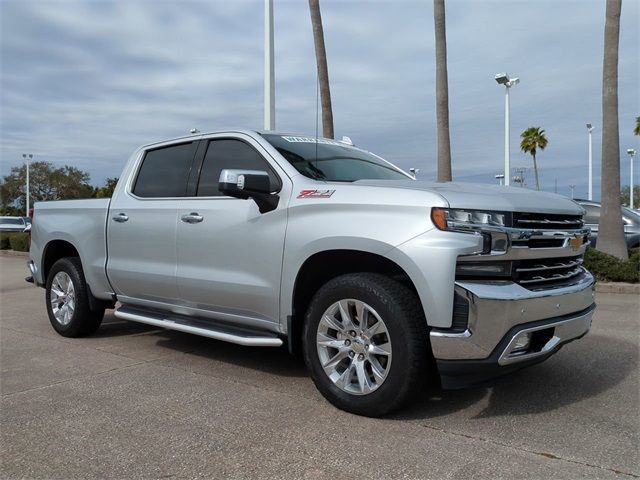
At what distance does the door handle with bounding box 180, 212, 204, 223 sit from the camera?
4.65 m

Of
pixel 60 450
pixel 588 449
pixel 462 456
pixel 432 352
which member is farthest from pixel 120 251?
pixel 588 449

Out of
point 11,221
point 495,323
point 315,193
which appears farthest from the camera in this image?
point 11,221

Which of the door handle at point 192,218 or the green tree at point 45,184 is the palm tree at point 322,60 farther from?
the green tree at point 45,184

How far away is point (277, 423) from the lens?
11.8ft

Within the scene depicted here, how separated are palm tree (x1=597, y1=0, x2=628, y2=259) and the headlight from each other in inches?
336

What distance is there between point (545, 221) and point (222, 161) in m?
2.56

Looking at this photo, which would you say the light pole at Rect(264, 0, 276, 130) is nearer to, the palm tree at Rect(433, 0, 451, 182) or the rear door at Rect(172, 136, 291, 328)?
the palm tree at Rect(433, 0, 451, 182)

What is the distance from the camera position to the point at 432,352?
Answer: 11.2ft

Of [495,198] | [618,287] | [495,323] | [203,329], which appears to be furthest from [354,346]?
[618,287]

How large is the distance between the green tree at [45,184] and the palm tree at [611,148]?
182 feet

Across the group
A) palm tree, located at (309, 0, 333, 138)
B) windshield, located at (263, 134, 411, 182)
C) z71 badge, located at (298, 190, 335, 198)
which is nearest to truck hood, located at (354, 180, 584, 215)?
z71 badge, located at (298, 190, 335, 198)

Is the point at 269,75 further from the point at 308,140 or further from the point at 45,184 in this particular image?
the point at 45,184

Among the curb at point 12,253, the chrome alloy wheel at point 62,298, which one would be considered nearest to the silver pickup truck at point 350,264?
the chrome alloy wheel at point 62,298

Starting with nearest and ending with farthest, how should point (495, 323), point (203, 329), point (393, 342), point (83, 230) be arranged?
point (495, 323), point (393, 342), point (203, 329), point (83, 230)
